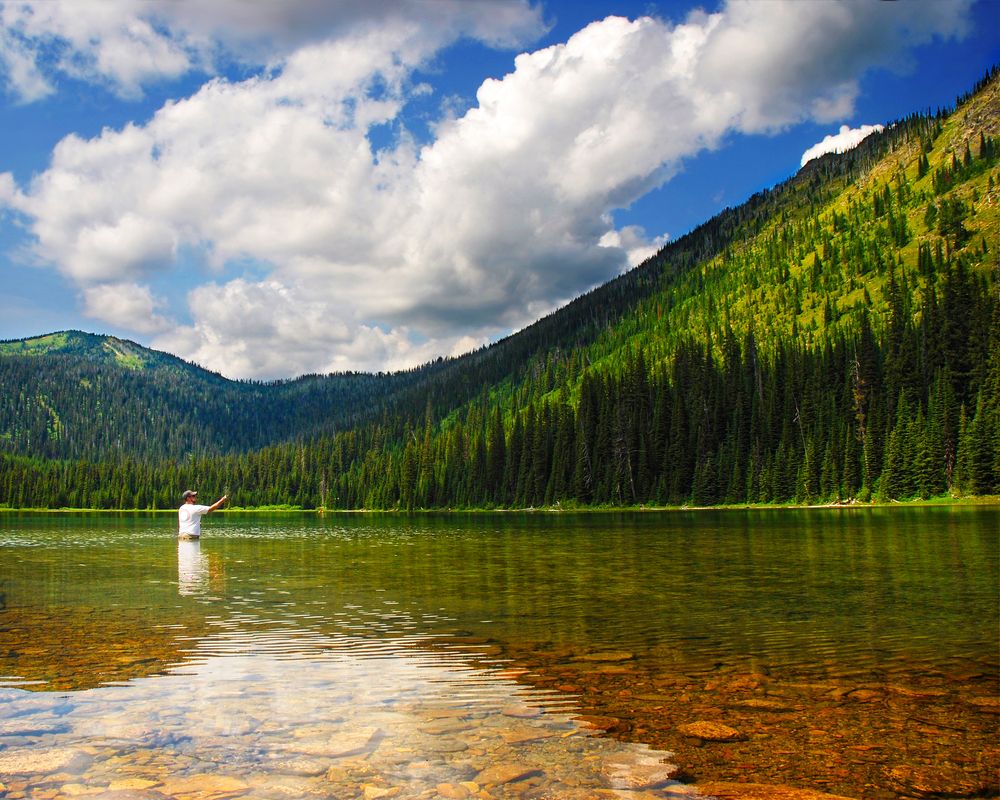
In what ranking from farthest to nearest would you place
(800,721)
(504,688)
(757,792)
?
1. (504,688)
2. (800,721)
3. (757,792)

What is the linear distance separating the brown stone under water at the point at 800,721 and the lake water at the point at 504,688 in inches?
1.9

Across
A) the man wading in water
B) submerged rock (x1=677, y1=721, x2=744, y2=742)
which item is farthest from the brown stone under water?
the man wading in water

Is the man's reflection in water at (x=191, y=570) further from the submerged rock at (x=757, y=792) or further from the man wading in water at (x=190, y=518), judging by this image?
the submerged rock at (x=757, y=792)

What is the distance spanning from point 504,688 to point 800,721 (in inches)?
179

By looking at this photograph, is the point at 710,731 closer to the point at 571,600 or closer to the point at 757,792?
the point at 757,792

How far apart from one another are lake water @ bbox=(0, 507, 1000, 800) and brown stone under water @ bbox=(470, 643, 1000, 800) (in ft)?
0.16

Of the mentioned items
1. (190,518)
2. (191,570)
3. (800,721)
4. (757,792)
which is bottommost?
(191,570)

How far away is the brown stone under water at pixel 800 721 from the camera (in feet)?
24.4

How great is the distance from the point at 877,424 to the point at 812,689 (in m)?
130

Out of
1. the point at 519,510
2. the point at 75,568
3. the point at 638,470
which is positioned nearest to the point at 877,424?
the point at 638,470

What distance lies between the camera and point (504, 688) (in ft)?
37.1

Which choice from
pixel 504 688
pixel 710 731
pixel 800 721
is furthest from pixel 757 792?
pixel 504 688

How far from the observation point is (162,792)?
7.10m

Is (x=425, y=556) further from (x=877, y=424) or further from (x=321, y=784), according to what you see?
(x=877, y=424)
